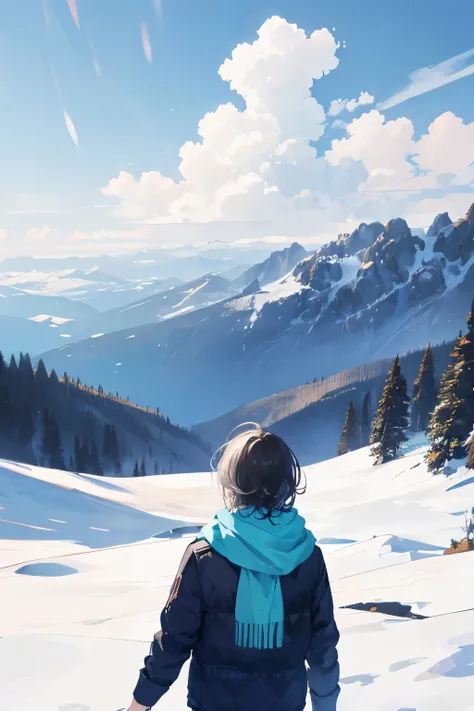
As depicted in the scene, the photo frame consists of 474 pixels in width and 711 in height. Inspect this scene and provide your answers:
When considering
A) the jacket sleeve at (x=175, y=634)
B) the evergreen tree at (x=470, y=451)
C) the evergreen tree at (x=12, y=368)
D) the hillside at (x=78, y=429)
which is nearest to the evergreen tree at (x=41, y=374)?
the hillside at (x=78, y=429)

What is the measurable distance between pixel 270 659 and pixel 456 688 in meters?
2.86

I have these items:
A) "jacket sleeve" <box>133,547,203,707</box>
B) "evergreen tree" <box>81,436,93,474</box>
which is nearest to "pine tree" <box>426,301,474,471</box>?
"jacket sleeve" <box>133,547,203,707</box>

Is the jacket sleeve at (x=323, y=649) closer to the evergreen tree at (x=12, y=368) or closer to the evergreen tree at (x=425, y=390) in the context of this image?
the evergreen tree at (x=425, y=390)

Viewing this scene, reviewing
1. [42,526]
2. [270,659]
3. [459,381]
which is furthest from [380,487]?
[270,659]

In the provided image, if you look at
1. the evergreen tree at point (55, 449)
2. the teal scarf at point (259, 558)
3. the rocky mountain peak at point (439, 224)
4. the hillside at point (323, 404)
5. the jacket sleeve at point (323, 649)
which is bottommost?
the hillside at point (323, 404)

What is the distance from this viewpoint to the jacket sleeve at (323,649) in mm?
1965

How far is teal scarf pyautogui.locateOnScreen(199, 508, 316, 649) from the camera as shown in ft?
5.96

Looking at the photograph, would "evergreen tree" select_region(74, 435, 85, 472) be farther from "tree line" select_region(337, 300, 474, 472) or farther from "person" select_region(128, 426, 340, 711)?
"person" select_region(128, 426, 340, 711)

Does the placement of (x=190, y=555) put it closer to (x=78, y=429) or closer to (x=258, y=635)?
(x=258, y=635)

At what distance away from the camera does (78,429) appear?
159 feet

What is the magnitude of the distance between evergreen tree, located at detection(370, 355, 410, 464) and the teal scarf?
20.7 meters

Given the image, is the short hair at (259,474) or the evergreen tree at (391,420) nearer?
the short hair at (259,474)

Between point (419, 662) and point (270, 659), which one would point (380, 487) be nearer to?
point (419, 662)

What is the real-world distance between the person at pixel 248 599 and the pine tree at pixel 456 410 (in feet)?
43.5
